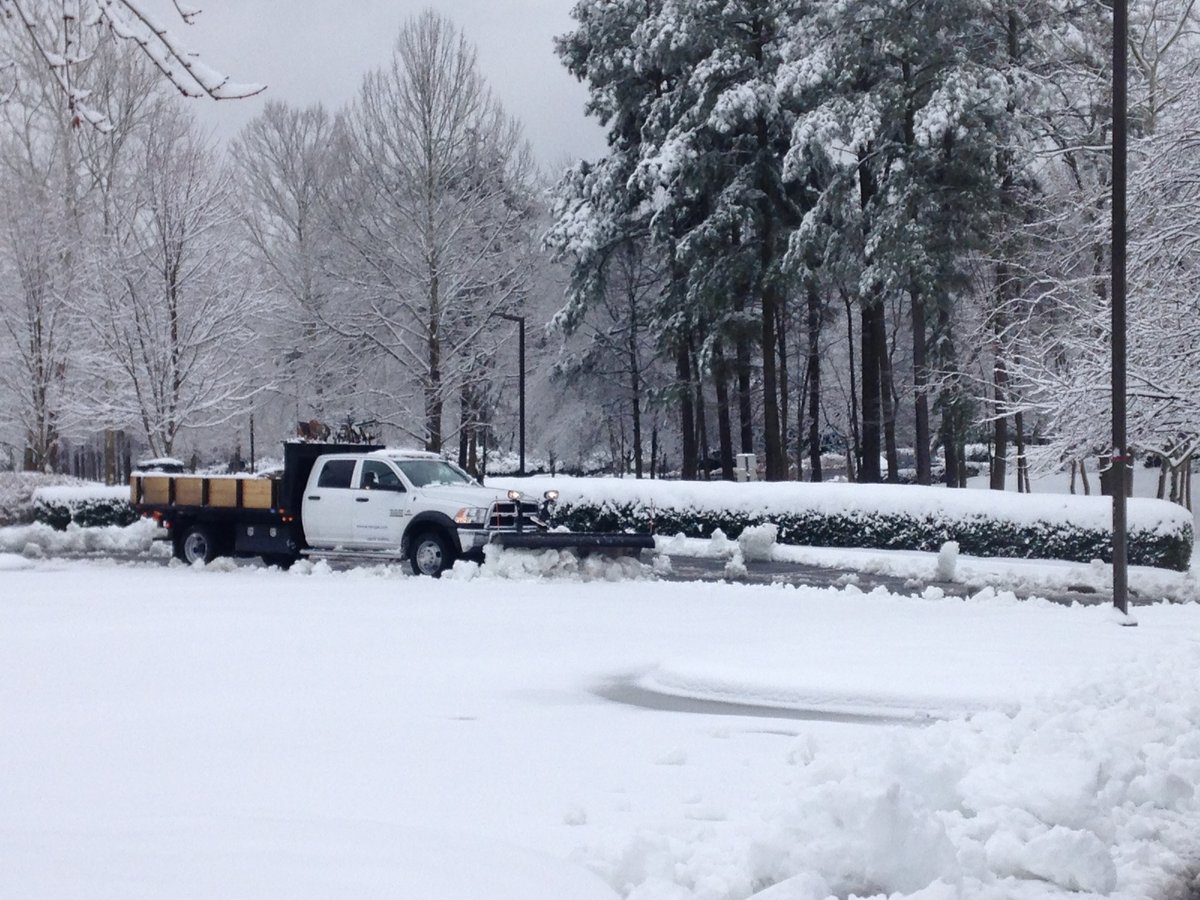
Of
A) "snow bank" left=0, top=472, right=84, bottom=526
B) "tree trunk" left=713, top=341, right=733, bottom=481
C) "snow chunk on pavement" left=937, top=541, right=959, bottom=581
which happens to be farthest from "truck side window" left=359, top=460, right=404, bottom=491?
"tree trunk" left=713, top=341, right=733, bottom=481

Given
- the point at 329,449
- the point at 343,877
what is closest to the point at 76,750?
the point at 343,877

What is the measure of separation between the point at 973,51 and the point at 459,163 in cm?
1517

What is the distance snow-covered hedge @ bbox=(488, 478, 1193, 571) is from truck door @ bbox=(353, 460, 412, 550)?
4.52 metres

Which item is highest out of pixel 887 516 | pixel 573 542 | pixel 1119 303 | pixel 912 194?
pixel 912 194

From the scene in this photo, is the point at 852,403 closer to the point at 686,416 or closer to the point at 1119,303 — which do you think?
the point at 686,416

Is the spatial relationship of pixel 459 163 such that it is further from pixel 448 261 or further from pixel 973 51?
pixel 973 51

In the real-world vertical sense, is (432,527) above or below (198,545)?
above

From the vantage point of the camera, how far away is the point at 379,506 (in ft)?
68.8

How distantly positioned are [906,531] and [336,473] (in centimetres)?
1046

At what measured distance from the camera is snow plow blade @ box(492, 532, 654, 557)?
767 inches

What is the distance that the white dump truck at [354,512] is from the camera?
20.2m

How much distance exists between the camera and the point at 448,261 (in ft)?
131

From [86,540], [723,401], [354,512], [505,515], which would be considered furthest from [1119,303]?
[723,401]

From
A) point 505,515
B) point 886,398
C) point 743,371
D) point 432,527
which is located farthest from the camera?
point 743,371
